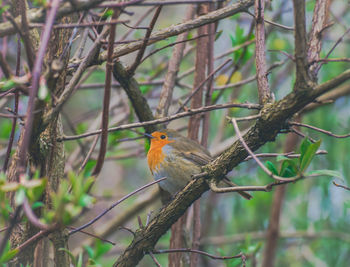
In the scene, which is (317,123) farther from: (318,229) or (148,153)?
(148,153)

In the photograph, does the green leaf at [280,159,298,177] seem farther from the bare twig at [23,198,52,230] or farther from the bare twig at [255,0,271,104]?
the bare twig at [23,198,52,230]

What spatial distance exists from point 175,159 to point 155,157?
163 millimetres

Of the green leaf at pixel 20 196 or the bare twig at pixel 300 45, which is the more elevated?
the bare twig at pixel 300 45

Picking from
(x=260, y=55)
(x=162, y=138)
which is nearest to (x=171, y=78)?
(x=162, y=138)

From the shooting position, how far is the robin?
3.24 m

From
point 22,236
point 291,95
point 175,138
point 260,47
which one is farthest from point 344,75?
point 175,138

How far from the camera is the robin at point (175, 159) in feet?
10.6

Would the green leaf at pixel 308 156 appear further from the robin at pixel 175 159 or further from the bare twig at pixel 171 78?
the bare twig at pixel 171 78

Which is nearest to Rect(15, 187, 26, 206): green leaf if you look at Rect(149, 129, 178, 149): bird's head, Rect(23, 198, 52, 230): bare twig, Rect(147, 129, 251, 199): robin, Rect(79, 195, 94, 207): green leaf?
Rect(23, 198, 52, 230): bare twig

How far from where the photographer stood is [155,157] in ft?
11.2

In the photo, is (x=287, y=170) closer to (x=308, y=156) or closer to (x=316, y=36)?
(x=308, y=156)

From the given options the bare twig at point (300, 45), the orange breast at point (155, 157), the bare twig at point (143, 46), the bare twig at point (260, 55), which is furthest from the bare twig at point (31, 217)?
the orange breast at point (155, 157)

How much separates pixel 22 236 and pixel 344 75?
1.64 metres

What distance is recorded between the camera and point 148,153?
3486 millimetres
